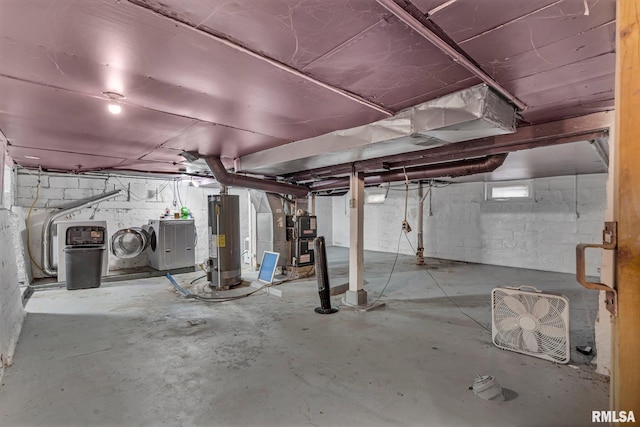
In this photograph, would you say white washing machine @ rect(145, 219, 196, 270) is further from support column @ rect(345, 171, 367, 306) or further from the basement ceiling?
support column @ rect(345, 171, 367, 306)

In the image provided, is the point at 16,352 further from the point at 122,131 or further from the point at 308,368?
the point at 308,368

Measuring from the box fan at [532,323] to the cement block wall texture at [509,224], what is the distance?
13.7 feet

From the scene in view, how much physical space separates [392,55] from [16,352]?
12.1ft

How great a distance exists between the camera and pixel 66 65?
156cm

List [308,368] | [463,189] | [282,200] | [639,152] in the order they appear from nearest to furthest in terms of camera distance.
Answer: [639,152]
[308,368]
[282,200]
[463,189]

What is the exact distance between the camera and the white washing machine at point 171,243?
5.62 metres

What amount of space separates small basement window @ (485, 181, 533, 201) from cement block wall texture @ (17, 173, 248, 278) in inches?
253

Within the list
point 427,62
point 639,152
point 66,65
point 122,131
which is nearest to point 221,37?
point 66,65

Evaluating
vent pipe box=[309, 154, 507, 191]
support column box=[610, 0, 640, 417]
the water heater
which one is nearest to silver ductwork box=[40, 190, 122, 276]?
the water heater

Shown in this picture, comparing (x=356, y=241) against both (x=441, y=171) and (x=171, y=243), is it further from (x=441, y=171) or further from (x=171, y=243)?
(x=171, y=243)

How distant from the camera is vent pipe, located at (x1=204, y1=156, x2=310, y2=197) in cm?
390

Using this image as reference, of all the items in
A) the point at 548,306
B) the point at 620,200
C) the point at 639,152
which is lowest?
the point at 548,306

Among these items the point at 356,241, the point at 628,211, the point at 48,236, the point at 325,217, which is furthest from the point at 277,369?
the point at 325,217

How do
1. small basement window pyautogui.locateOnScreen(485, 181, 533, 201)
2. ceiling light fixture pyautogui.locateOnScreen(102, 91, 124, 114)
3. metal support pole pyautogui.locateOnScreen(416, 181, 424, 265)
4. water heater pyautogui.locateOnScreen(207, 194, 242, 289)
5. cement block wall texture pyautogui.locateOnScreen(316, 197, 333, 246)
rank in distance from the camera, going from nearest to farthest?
ceiling light fixture pyautogui.locateOnScreen(102, 91, 124, 114), water heater pyautogui.locateOnScreen(207, 194, 242, 289), small basement window pyautogui.locateOnScreen(485, 181, 533, 201), metal support pole pyautogui.locateOnScreen(416, 181, 424, 265), cement block wall texture pyautogui.locateOnScreen(316, 197, 333, 246)
